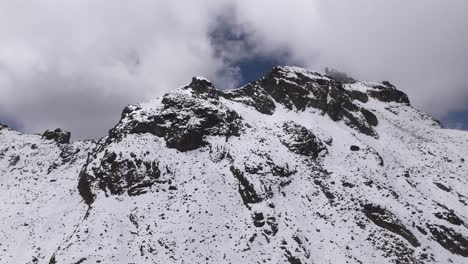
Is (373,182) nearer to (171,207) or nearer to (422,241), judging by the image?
(422,241)

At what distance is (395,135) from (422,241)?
28468 millimetres

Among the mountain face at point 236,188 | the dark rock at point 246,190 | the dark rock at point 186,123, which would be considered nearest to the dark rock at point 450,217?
the mountain face at point 236,188

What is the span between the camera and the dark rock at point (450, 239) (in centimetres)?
4556

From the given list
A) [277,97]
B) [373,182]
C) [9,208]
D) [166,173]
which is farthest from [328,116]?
[9,208]

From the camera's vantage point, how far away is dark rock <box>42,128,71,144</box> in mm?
71938

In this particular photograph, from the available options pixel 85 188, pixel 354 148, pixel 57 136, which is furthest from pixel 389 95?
pixel 85 188

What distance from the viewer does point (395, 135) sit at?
70938 mm

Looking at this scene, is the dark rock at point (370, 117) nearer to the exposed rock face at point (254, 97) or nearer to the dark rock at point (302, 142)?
the exposed rock face at point (254, 97)

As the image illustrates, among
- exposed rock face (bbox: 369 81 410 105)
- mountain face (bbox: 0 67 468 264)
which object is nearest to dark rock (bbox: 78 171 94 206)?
mountain face (bbox: 0 67 468 264)

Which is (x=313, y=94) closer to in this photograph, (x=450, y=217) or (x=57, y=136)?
(x=450, y=217)

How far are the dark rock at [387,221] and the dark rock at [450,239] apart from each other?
3065mm

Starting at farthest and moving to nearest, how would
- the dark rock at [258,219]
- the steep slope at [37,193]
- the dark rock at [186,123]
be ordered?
Result: 1. the dark rock at [186,123]
2. the steep slope at [37,193]
3. the dark rock at [258,219]

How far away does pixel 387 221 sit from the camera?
152ft

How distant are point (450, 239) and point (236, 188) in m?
22.8
